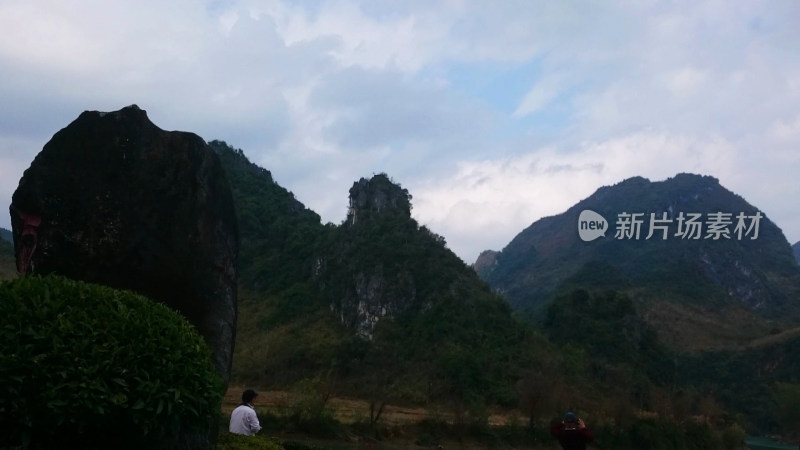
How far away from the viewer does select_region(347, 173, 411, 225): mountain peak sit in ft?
161

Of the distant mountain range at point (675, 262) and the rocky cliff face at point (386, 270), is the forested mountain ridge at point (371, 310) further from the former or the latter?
the distant mountain range at point (675, 262)

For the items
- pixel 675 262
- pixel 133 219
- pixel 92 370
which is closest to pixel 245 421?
pixel 133 219

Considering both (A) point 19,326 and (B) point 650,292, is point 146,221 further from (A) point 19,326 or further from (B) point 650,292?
(B) point 650,292

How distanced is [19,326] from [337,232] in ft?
147

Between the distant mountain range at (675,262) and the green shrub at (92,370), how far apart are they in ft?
120

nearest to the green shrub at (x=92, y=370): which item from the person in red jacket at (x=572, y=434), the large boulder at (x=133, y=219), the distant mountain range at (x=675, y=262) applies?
the large boulder at (x=133, y=219)

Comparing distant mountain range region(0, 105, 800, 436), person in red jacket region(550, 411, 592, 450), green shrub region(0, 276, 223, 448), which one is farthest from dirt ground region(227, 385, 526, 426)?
green shrub region(0, 276, 223, 448)

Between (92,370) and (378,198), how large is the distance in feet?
150

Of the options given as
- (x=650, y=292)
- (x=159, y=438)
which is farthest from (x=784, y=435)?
(x=159, y=438)

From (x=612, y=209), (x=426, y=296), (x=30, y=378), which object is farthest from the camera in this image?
(x=612, y=209)

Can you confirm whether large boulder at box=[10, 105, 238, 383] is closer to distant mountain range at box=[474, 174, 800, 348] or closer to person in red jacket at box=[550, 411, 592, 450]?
person in red jacket at box=[550, 411, 592, 450]

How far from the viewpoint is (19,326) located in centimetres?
434

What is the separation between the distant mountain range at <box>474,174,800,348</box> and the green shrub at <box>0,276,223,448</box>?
120 ft

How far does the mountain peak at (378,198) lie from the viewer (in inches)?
1934
